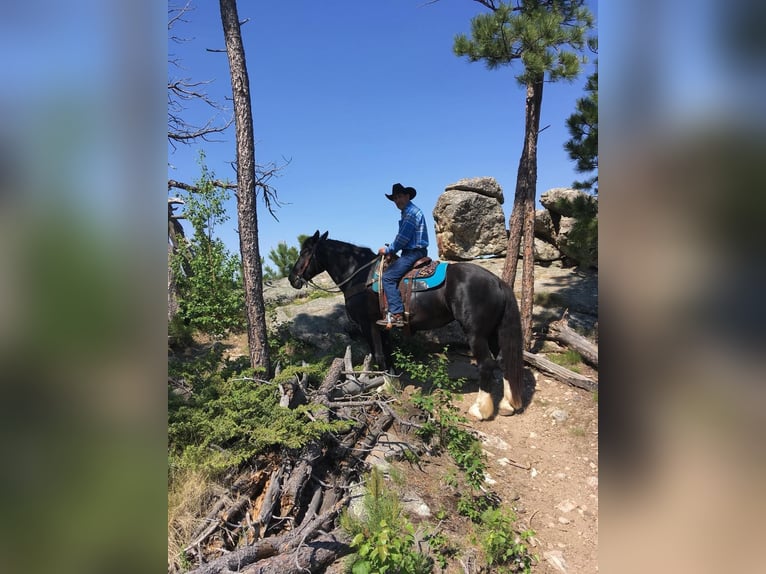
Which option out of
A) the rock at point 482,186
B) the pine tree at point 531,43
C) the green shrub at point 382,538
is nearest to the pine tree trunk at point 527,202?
the pine tree at point 531,43

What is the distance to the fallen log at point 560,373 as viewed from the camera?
6113 millimetres

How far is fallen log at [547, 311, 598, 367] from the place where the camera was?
22.6 ft

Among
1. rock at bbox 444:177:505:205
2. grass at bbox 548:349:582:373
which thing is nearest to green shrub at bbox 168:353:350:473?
grass at bbox 548:349:582:373

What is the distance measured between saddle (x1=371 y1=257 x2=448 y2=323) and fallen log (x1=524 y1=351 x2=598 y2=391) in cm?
255

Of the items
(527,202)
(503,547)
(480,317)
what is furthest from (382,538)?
(527,202)

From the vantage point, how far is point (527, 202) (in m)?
7.05

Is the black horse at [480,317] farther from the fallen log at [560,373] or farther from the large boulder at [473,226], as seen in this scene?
the large boulder at [473,226]
